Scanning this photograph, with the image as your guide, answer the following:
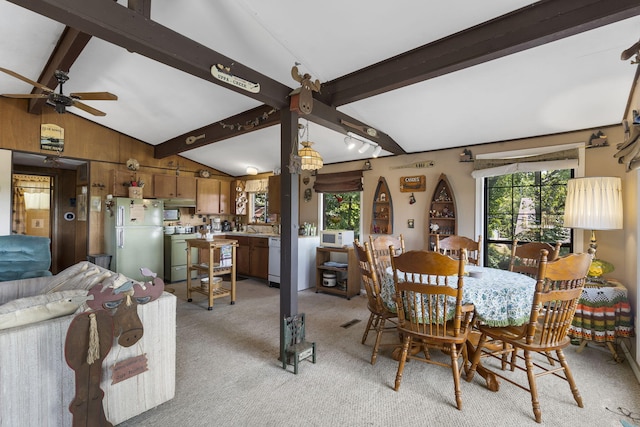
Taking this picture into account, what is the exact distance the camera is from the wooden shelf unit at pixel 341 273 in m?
4.73

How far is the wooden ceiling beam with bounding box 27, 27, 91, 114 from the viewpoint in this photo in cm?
268

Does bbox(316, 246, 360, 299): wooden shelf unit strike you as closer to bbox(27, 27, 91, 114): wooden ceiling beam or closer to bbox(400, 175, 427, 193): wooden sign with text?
bbox(400, 175, 427, 193): wooden sign with text

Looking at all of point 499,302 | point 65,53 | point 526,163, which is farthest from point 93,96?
point 526,163

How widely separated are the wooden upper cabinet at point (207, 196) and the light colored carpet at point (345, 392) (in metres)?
3.66

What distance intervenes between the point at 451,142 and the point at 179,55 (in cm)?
345

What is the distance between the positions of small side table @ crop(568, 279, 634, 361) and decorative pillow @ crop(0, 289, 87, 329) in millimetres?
4052

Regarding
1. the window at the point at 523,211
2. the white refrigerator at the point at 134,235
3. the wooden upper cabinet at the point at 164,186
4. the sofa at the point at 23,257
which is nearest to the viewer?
the sofa at the point at 23,257

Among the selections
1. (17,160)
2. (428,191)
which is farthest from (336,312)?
(17,160)

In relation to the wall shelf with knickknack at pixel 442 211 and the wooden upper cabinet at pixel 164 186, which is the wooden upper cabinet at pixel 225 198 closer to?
the wooden upper cabinet at pixel 164 186

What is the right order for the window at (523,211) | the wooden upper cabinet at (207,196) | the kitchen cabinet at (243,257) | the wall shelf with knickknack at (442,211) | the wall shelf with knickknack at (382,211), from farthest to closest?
the wooden upper cabinet at (207,196) < the kitchen cabinet at (243,257) < the wall shelf with knickknack at (382,211) < the wall shelf with knickknack at (442,211) < the window at (523,211)

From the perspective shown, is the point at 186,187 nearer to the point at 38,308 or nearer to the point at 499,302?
the point at 38,308

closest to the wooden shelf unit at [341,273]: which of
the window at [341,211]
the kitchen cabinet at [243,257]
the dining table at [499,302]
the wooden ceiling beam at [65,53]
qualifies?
the window at [341,211]

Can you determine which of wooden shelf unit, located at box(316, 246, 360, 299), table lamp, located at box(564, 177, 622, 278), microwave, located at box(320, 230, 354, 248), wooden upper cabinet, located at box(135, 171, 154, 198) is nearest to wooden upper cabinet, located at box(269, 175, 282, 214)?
microwave, located at box(320, 230, 354, 248)

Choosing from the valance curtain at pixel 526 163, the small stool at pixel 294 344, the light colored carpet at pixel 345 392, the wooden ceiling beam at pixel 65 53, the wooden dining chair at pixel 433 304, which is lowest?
the light colored carpet at pixel 345 392
